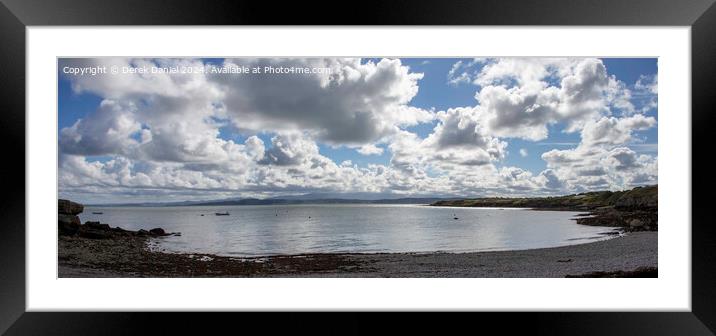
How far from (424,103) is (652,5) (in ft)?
11.1

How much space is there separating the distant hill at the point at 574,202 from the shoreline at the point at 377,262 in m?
0.62

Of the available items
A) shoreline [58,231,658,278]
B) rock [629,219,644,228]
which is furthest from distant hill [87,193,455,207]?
rock [629,219,644,228]

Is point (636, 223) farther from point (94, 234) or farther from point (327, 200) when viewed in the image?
point (94, 234)

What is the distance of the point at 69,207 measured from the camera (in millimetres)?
6672

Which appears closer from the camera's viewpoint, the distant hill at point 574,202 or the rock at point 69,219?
the rock at point 69,219

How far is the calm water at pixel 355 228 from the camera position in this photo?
8.24 metres

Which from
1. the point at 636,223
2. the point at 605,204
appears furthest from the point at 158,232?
the point at 636,223

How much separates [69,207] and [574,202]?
8.05 metres

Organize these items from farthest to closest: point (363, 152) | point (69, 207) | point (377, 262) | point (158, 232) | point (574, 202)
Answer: point (158, 232) < point (574, 202) < point (363, 152) < point (377, 262) < point (69, 207)

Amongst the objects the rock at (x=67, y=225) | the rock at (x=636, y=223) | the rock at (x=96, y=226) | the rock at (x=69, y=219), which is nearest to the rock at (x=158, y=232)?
the rock at (x=96, y=226)

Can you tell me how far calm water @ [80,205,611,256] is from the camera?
8.24 meters

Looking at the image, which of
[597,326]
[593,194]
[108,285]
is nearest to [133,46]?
[108,285]

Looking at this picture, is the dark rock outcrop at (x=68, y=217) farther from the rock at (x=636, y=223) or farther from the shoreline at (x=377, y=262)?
the rock at (x=636, y=223)

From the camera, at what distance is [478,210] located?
27.2 ft
